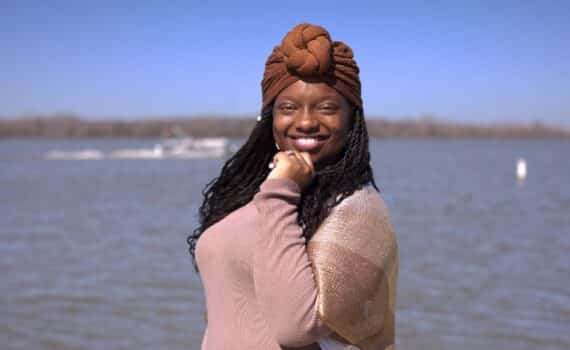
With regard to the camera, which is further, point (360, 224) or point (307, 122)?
point (307, 122)

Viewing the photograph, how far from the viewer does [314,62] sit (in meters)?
1.71

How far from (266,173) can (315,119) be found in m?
0.40

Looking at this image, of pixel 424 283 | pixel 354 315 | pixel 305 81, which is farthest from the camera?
pixel 424 283

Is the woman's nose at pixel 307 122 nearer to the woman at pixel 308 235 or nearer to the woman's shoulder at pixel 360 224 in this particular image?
the woman at pixel 308 235

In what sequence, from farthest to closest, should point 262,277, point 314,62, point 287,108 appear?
point 287,108, point 314,62, point 262,277

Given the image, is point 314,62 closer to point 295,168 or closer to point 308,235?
point 295,168

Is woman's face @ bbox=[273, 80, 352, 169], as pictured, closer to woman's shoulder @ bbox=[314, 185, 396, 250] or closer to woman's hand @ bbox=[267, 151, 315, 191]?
woman's hand @ bbox=[267, 151, 315, 191]

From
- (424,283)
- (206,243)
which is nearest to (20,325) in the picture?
(424,283)

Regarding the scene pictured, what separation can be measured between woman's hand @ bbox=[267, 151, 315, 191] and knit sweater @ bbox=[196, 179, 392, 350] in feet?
0.07

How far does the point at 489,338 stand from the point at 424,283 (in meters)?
1.88

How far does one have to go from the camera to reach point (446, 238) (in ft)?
39.9

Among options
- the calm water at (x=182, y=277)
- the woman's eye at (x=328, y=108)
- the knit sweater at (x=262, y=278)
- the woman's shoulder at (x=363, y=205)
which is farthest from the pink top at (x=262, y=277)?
the calm water at (x=182, y=277)

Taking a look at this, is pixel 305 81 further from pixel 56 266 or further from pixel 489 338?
pixel 56 266

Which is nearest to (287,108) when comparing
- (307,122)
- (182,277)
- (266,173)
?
(307,122)
